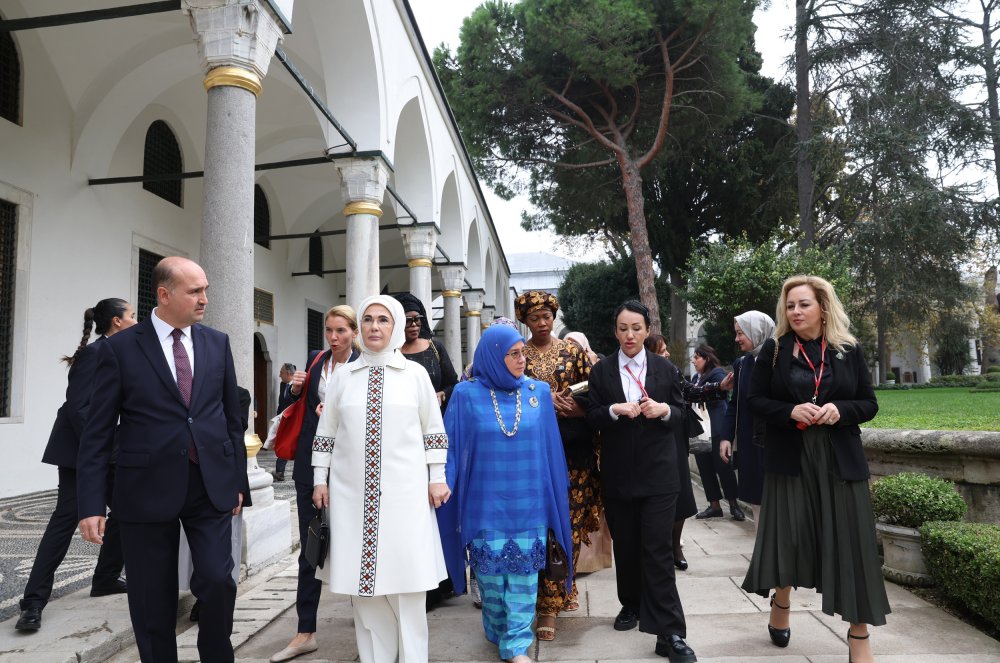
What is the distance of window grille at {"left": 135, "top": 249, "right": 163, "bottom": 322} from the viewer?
10436 millimetres

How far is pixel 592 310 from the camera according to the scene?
29688 millimetres

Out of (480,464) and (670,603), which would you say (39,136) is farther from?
(670,603)

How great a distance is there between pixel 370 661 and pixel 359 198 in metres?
6.64

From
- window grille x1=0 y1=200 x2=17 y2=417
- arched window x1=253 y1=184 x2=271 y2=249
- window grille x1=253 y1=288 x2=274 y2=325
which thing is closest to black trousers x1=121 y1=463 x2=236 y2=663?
window grille x1=0 y1=200 x2=17 y2=417

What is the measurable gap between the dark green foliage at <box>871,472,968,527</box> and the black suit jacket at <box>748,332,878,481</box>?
1.36 meters

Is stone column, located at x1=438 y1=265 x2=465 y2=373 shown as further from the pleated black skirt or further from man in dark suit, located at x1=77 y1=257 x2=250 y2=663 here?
man in dark suit, located at x1=77 y1=257 x2=250 y2=663

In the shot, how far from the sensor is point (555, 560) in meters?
3.42

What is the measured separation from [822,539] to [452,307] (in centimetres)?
1338

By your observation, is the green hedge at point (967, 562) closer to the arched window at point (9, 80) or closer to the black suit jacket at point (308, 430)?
the black suit jacket at point (308, 430)

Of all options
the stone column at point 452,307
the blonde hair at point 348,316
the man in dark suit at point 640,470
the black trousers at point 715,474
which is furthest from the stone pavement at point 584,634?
the stone column at point 452,307

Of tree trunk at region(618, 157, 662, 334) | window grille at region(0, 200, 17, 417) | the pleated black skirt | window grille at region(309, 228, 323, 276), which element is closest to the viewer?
the pleated black skirt

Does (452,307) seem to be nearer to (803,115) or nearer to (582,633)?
(803,115)

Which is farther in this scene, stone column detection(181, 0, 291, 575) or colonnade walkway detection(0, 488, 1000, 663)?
stone column detection(181, 0, 291, 575)

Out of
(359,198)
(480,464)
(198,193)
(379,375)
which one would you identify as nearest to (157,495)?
(379,375)
